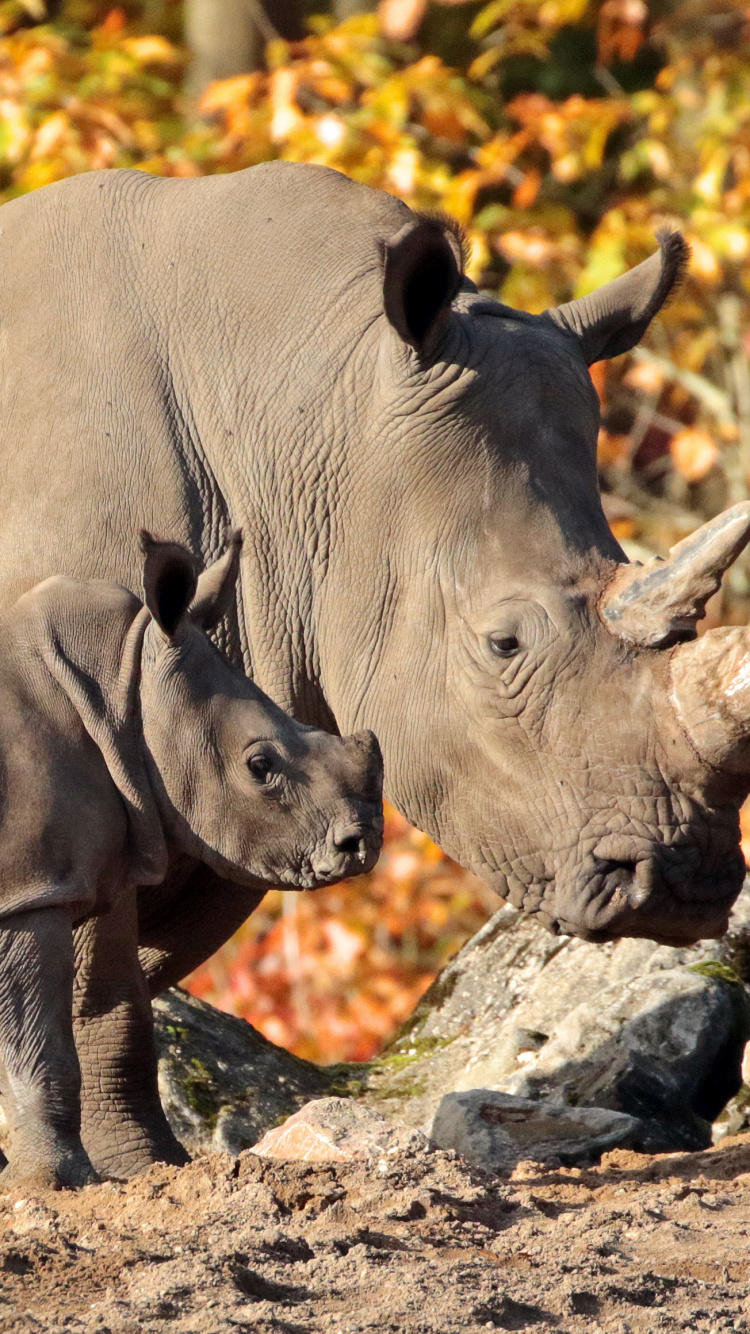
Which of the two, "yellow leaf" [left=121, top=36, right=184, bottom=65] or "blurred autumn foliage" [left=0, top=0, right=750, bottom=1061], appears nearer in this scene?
"blurred autumn foliage" [left=0, top=0, right=750, bottom=1061]

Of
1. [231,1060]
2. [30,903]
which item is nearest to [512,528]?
[30,903]

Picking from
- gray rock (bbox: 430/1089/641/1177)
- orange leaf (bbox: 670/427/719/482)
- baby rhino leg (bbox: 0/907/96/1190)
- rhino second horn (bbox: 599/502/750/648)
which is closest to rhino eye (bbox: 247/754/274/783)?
baby rhino leg (bbox: 0/907/96/1190)

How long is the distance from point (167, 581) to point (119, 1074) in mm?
1457

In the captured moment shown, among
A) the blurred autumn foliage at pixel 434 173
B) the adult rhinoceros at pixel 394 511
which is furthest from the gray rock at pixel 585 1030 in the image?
the blurred autumn foliage at pixel 434 173

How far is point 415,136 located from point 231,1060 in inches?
293

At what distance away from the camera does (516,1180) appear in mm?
5086

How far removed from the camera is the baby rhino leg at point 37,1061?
179 inches

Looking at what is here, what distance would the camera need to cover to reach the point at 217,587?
5.16 meters

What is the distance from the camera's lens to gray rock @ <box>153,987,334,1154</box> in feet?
22.0

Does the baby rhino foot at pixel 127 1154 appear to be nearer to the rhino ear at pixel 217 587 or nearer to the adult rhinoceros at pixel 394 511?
the adult rhinoceros at pixel 394 511

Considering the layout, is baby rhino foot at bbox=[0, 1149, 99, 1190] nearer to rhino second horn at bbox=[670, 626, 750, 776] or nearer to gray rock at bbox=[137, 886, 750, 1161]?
gray rock at bbox=[137, 886, 750, 1161]

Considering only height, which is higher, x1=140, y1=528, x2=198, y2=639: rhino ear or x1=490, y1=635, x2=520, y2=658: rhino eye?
x1=140, y1=528, x2=198, y2=639: rhino ear

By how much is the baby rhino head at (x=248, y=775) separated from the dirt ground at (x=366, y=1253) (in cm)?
79

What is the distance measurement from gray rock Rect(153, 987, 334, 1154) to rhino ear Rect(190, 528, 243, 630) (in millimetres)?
2156
